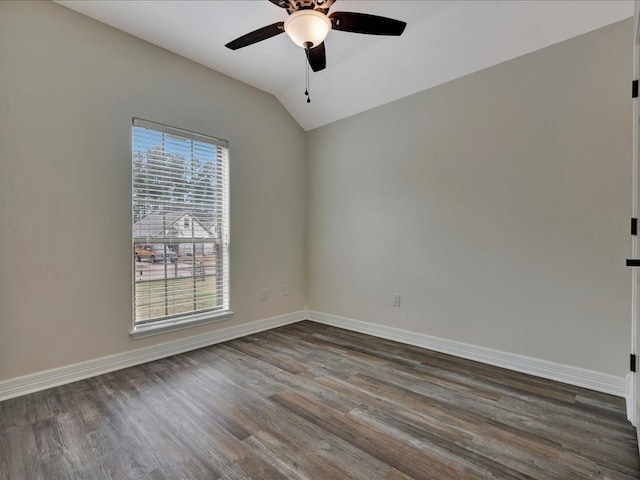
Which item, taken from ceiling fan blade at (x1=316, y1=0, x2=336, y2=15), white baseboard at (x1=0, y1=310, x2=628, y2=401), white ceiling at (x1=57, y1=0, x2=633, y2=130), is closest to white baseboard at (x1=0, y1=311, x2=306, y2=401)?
white baseboard at (x1=0, y1=310, x2=628, y2=401)

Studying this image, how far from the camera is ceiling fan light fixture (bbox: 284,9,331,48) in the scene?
183 centimetres

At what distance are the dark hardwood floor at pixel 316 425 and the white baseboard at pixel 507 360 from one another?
9 cm

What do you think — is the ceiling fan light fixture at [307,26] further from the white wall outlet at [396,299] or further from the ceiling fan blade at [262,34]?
the white wall outlet at [396,299]

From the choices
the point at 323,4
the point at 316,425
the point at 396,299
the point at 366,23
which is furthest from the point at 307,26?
the point at 396,299

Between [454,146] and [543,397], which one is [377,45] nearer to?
[454,146]

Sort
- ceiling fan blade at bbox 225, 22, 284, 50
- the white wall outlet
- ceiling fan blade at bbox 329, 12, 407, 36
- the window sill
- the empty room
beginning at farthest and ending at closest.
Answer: the white wall outlet < the window sill < ceiling fan blade at bbox 225, 22, 284, 50 < ceiling fan blade at bbox 329, 12, 407, 36 < the empty room

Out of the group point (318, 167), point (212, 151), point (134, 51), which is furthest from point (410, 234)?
point (134, 51)

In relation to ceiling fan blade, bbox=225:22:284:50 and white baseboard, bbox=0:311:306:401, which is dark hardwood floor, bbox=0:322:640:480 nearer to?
white baseboard, bbox=0:311:306:401

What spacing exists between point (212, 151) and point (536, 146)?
3.01 meters

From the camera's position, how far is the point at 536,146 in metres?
2.55

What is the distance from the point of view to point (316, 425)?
6.20ft

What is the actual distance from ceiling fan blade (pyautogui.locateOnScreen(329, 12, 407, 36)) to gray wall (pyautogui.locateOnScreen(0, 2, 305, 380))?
1.87 m

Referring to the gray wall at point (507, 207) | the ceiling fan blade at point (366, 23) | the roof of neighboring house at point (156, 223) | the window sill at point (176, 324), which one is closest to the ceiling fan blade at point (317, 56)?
the ceiling fan blade at point (366, 23)

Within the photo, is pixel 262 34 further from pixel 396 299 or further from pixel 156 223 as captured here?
pixel 396 299
